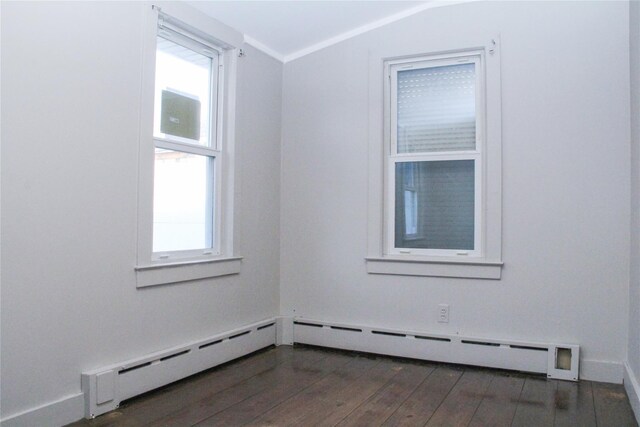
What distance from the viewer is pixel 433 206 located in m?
3.71

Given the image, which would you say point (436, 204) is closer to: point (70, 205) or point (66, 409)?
point (70, 205)

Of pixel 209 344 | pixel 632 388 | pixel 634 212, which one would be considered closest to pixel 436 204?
pixel 634 212

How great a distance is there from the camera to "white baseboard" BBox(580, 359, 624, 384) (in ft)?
10.2

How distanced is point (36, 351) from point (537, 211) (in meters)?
3.00

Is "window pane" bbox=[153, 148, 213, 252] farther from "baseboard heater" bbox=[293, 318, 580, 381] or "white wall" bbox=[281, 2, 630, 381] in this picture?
"baseboard heater" bbox=[293, 318, 580, 381]

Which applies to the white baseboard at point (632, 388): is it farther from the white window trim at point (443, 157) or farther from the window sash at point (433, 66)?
the window sash at point (433, 66)

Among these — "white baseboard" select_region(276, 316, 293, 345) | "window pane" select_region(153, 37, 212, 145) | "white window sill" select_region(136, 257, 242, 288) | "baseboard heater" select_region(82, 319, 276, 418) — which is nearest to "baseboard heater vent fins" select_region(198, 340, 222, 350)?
"baseboard heater" select_region(82, 319, 276, 418)

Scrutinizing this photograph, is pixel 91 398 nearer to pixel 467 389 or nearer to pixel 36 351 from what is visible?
pixel 36 351

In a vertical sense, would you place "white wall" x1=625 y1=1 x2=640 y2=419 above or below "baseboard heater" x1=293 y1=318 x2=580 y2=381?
above

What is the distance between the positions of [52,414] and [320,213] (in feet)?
7.55

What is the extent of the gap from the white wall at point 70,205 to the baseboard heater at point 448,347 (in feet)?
3.78

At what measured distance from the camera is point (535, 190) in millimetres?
3348

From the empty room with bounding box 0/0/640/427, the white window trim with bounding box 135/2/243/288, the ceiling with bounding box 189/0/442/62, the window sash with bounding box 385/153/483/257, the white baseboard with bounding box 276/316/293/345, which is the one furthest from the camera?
the white baseboard with bounding box 276/316/293/345

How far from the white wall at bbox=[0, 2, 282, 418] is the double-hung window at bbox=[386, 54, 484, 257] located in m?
1.72
